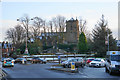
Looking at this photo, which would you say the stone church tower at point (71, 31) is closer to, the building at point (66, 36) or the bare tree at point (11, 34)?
the building at point (66, 36)

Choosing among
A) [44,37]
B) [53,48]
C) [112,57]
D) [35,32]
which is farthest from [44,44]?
[112,57]

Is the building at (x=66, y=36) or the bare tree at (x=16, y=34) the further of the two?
the building at (x=66, y=36)

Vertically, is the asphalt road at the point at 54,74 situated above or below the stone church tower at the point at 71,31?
below

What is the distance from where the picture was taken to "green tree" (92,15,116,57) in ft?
177

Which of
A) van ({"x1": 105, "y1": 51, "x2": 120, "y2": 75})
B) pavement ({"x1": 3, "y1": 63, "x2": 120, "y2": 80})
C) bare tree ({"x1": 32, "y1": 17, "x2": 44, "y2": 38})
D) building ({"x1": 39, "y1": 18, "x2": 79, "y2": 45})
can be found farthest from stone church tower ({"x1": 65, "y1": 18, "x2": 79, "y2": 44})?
van ({"x1": 105, "y1": 51, "x2": 120, "y2": 75})

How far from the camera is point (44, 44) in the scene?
302ft

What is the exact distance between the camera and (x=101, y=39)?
55906 mm

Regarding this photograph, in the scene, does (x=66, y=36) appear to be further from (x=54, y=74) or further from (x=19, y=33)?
(x=54, y=74)

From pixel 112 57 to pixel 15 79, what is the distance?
389 inches

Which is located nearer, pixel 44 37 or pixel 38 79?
pixel 38 79

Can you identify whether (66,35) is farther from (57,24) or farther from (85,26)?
(85,26)

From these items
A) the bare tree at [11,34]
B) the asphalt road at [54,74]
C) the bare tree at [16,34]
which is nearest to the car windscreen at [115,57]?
the asphalt road at [54,74]

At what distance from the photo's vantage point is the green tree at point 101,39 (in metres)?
53.9

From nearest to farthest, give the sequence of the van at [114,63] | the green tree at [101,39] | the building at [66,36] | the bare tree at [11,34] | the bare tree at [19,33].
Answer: the van at [114,63], the green tree at [101,39], the bare tree at [19,33], the bare tree at [11,34], the building at [66,36]
